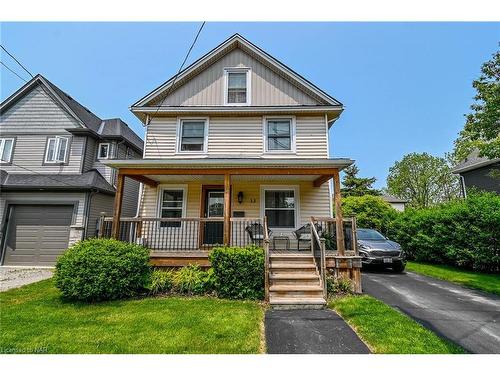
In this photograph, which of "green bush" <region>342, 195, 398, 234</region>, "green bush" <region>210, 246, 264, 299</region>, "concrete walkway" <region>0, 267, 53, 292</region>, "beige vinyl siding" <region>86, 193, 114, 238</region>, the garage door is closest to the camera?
"green bush" <region>210, 246, 264, 299</region>

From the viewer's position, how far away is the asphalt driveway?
3.99m

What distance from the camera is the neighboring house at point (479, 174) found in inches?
562

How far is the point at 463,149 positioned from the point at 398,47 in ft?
14.3

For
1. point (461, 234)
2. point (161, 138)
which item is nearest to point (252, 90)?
point (161, 138)

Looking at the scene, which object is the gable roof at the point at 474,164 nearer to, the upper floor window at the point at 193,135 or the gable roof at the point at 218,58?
the gable roof at the point at 218,58

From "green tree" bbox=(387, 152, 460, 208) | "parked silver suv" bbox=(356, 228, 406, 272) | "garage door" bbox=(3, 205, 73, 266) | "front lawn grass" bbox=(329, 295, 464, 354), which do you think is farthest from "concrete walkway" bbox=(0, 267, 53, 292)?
"green tree" bbox=(387, 152, 460, 208)

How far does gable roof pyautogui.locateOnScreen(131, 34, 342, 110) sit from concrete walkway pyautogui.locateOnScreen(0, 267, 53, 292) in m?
6.87

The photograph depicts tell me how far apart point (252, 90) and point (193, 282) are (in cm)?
766

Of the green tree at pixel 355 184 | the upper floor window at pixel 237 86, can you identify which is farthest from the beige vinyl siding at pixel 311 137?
the green tree at pixel 355 184

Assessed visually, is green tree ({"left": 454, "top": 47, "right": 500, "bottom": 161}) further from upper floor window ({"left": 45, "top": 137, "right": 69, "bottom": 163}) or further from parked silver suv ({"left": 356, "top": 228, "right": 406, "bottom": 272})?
upper floor window ({"left": 45, "top": 137, "right": 69, "bottom": 163})

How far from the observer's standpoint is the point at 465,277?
8492mm

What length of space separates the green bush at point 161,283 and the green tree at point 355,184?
26.1 meters
